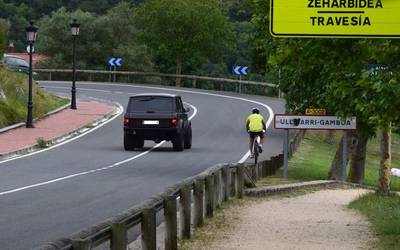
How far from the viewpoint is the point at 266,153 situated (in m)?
35.0

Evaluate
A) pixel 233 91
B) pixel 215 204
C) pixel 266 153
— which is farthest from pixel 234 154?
pixel 233 91

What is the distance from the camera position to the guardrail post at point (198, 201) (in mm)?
13170

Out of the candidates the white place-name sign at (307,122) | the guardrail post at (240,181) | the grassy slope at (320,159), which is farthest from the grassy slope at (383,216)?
→ the grassy slope at (320,159)

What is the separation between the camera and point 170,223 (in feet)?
35.9

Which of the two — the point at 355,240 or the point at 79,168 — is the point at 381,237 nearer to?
the point at 355,240

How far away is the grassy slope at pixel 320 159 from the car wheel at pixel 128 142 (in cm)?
543

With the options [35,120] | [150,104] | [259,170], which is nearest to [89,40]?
[35,120]

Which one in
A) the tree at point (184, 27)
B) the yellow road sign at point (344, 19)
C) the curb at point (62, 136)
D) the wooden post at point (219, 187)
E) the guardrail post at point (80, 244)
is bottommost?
the curb at point (62, 136)

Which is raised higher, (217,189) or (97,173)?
(217,189)

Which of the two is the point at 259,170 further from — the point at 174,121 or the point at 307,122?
the point at 174,121

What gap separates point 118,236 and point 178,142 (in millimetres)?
23956

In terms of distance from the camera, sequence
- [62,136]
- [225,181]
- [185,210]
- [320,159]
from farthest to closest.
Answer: [320,159], [62,136], [225,181], [185,210]

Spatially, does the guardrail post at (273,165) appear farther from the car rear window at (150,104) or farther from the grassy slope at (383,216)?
the grassy slope at (383,216)

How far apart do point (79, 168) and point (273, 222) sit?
35.6ft
